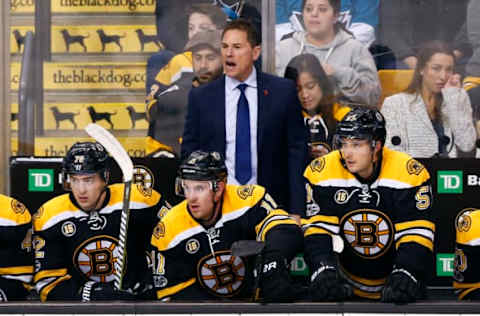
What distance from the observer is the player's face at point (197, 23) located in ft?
18.9

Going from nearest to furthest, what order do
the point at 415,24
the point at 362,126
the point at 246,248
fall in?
the point at 246,248 → the point at 362,126 → the point at 415,24

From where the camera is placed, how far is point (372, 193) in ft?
14.2

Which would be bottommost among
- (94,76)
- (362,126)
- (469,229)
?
(469,229)

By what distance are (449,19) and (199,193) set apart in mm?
2244

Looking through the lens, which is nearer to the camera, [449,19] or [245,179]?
[245,179]

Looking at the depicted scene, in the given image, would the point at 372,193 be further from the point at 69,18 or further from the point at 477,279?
the point at 69,18

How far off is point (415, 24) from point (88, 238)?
7.97 feet

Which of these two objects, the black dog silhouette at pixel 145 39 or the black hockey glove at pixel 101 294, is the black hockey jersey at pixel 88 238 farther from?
the black dog silhouette at pixel 145 39

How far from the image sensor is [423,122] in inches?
226

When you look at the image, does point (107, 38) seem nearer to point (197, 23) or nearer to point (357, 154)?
point (197, 23)

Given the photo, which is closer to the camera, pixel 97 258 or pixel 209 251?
pixel 209 251

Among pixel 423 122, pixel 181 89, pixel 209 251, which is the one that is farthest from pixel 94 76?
pixel 423 122

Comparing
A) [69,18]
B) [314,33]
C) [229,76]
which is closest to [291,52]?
[314,33]

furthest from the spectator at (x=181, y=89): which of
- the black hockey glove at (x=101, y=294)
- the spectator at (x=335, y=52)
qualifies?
the black hockey glove at (x=101, y=294)
